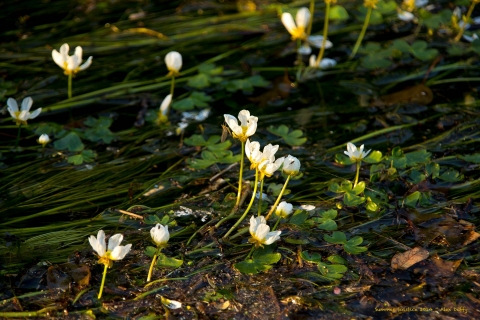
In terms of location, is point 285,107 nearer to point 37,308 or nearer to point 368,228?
point 368,228

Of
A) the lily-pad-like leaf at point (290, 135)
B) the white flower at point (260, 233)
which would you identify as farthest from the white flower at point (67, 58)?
the white flower at point (260, 233)

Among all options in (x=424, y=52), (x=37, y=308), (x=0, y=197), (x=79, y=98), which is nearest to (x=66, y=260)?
(x=37, y=308)

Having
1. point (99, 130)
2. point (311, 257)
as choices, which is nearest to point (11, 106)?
point (99, 130)

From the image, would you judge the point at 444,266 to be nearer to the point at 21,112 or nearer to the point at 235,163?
the point at 235,163

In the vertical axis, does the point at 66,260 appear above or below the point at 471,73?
above

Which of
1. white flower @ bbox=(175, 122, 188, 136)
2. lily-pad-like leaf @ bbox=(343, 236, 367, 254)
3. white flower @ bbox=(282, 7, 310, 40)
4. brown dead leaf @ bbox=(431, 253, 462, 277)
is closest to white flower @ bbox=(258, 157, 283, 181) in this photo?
lily-pad-like leaf @ bbox=(343, 236, 367, 254)

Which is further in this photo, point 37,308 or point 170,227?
point 170,227

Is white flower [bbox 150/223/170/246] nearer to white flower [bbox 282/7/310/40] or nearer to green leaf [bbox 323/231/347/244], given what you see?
green leaf [bbox 323/231/347/244]
